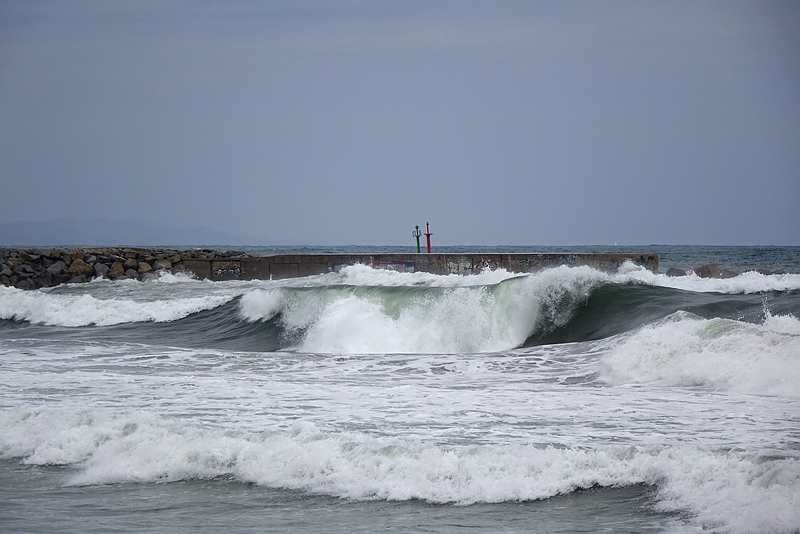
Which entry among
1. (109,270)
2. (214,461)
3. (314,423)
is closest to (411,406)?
(314,423)

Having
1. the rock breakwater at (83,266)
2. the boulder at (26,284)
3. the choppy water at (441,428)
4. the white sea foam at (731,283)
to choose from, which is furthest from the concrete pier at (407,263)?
the choppy water at (441,428)

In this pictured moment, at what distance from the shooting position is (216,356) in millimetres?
13195

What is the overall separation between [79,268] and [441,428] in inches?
977

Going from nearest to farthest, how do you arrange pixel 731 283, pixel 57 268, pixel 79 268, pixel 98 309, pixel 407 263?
1. pixel 731 283
2. pixel 98 309
3. pixel 407 263
4. pixel 79 268
5. pixel 57 268

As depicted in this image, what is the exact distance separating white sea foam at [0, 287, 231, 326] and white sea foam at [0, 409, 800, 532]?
13283 mm

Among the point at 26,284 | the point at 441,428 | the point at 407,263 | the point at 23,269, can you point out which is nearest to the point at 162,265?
the point at 26,284

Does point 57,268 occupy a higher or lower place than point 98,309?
higher

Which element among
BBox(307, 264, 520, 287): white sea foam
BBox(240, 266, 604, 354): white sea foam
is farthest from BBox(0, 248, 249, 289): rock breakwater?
BBox(240, 266, 604, 354): white sea foam

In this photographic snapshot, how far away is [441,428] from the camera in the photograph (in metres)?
7.04

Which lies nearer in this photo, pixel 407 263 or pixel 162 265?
pixel 407 263

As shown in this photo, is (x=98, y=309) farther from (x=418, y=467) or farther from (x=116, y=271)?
(x=418, y=467)

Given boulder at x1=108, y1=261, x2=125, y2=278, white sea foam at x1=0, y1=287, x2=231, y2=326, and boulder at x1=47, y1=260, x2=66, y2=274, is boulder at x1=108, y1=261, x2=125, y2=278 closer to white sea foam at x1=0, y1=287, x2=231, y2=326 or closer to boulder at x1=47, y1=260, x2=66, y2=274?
boulder at x1=47, y1=260, x2=66, y2=274

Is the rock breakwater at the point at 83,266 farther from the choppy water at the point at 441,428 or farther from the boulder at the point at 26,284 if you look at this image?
the choppy water at the point at 441,428

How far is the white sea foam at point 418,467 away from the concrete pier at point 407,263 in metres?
15.6
